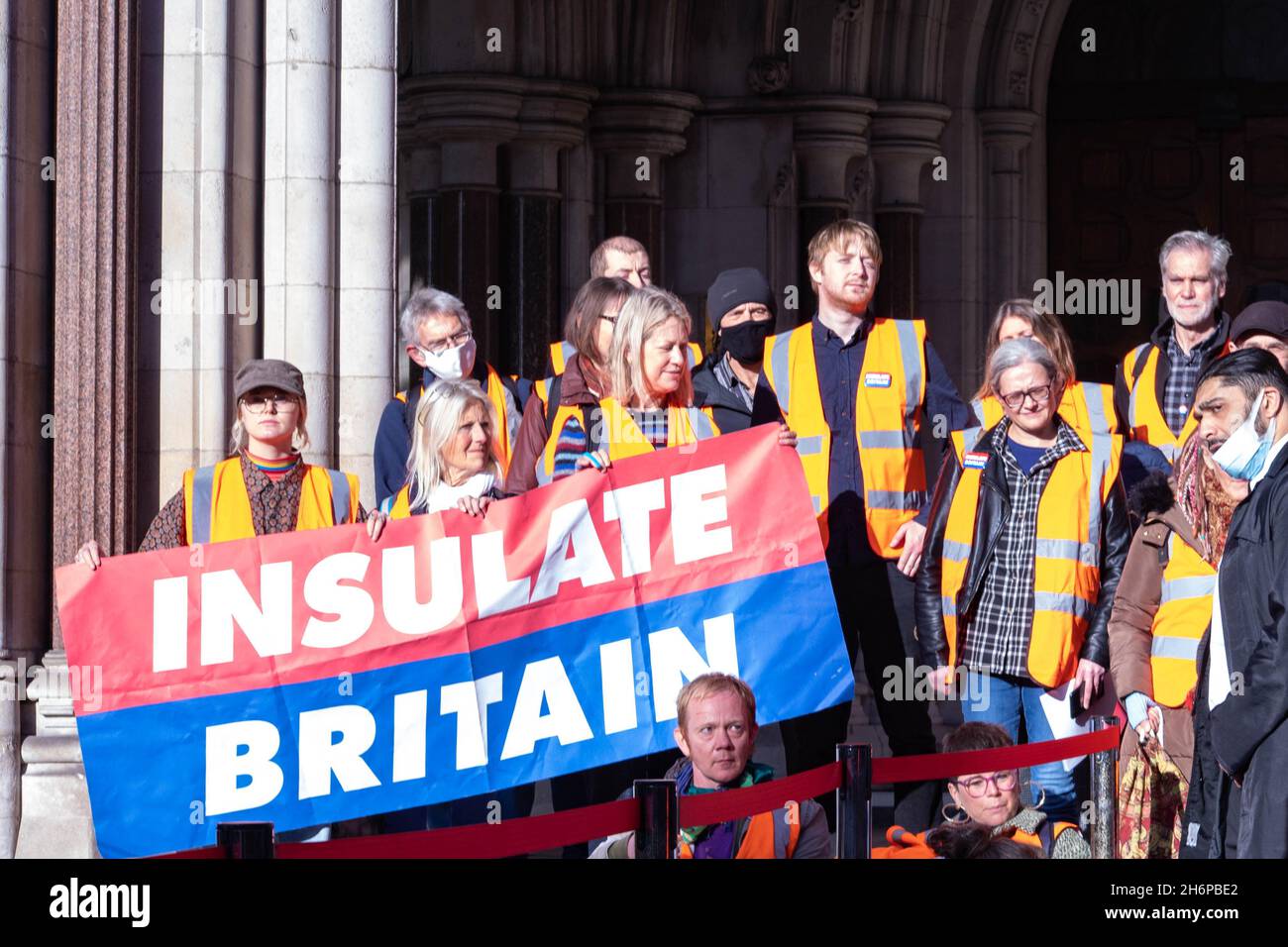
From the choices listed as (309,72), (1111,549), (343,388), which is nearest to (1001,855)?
(1111,549)

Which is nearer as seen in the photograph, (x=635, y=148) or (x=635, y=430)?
(x=635, y=430)

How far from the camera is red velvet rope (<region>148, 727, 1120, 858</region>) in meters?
5.56

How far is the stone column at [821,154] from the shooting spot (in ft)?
48.2

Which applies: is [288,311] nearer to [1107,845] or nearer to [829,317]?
[829,317]

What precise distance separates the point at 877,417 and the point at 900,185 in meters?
7.13

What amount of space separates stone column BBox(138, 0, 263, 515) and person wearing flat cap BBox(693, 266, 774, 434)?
1.79m

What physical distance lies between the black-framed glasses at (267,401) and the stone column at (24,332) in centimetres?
159

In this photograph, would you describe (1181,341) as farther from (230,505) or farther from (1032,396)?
(230,505)

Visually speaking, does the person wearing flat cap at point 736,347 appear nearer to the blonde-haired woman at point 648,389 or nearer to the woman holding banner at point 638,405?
the woman holding banner at point 638,405

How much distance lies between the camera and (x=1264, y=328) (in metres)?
7.95

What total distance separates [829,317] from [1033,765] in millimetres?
2142

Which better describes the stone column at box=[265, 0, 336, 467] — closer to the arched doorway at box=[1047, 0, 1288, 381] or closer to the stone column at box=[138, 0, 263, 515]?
the stone column at box=[138, 0, 263, 515]

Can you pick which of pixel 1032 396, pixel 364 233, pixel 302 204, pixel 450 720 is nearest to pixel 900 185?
pixel 364 233

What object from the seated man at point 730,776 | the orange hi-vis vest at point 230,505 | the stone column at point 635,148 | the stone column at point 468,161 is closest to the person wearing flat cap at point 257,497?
the orange hi-vis vest at point 230,505
